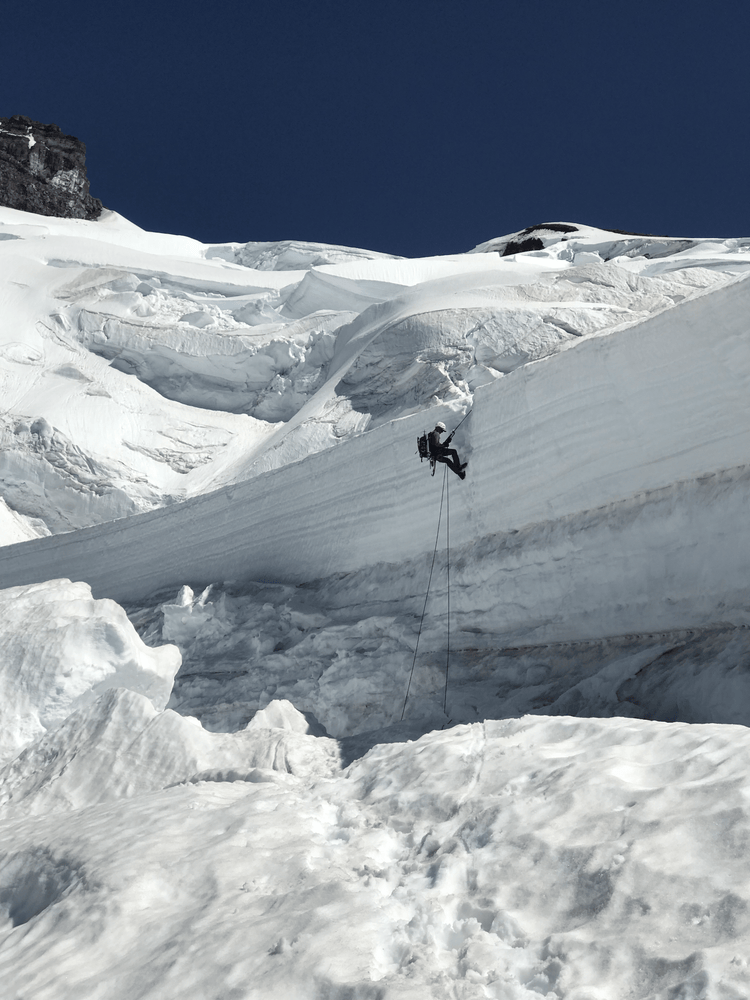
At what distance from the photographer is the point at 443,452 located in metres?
5.50

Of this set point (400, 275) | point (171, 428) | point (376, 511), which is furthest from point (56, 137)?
point (376, 511)

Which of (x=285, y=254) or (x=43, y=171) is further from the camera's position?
(x=43, y=171)

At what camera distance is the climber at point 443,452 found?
5.47 metres

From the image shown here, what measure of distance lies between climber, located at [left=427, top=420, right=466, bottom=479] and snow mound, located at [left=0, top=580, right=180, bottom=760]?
2528 millimetres

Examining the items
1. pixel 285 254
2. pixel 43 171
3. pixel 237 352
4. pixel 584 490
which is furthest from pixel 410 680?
pixel 43 171

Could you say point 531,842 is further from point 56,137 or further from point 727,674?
point 56,137

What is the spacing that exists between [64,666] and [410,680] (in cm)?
241

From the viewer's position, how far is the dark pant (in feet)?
18.1

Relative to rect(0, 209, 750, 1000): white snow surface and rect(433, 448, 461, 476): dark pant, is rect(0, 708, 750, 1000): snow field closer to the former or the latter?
rect(0, 209, 750, 1000): white snow surface

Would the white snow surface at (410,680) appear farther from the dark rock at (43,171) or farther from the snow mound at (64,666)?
the dark rock at (43,171)

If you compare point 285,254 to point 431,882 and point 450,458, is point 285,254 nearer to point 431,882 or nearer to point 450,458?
point 450,458

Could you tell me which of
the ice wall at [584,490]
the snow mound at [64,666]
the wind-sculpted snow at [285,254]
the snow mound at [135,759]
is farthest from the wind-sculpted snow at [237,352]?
the wind-sculpted snow at [285,254]

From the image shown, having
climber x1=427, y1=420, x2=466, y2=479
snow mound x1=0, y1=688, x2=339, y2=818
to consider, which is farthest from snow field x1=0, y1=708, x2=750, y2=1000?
climber x1=427, y1=420, x2=466, y2=479

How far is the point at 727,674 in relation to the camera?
12.0ft
